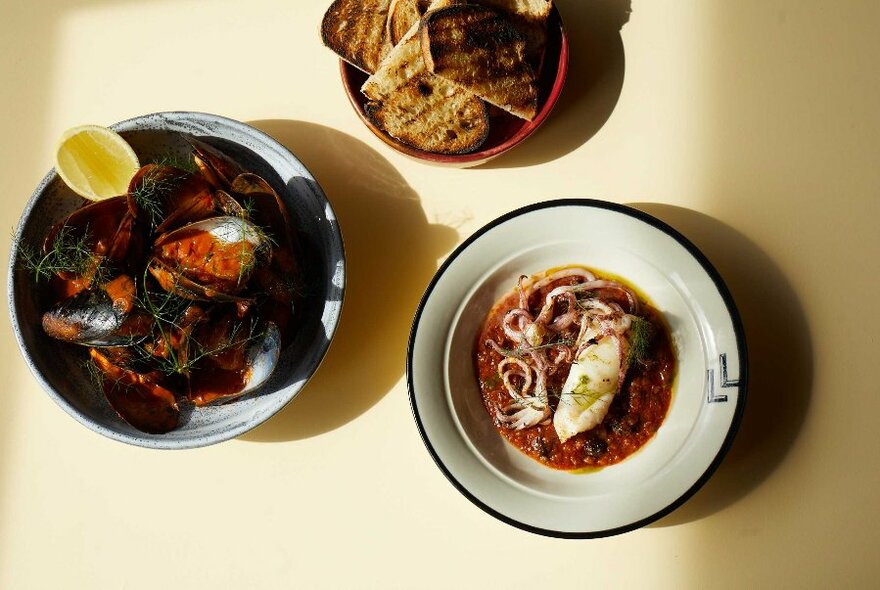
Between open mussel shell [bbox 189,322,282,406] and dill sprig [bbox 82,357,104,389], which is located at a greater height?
open mussel shell [bbox 189,322,282,406]

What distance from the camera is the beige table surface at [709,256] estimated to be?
2.24 m

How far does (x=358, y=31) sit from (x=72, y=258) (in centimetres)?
98

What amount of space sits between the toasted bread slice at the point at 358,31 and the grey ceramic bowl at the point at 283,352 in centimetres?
33

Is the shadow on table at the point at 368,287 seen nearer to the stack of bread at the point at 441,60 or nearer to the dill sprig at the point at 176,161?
the stack of bread at the point at 441,60

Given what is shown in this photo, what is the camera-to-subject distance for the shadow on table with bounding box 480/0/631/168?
91.6 inches

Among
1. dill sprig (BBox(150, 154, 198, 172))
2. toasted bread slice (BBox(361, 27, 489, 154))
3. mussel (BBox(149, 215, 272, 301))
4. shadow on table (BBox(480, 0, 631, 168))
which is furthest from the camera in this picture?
shadow on table (BBox(480, 0, 631, 168))

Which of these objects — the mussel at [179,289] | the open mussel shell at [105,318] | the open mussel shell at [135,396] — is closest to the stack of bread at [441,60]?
the mussel at [179,289]

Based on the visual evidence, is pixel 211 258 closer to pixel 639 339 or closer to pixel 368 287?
pixel 368 287

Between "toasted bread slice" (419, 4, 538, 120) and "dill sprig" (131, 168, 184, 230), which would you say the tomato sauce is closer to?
"toasted bread slice" (419, 4, 538, 120)

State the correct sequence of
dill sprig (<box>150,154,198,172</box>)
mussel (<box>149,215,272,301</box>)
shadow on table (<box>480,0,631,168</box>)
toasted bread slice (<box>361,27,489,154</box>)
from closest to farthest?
1. mussel (<box>149,215,272,301</box>)
2. toasted bread slice (<box>361,27,489,154</box>)
3. dill sprig (<box>150,154,198,172</box>)
4. shadow on table (<box>480,0,631,168</box>)

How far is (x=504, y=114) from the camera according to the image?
2209mm

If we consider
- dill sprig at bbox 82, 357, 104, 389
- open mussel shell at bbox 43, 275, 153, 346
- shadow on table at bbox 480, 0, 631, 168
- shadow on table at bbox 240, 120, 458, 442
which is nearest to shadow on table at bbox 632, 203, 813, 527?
shadow on table at bbox 480, 0, 631, 168

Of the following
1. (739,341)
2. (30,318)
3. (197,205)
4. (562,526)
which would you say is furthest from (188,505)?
(739,341)

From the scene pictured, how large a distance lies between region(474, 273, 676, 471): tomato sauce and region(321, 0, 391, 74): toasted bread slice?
1023mm
